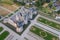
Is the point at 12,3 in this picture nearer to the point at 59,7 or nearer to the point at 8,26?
the point at 8,26

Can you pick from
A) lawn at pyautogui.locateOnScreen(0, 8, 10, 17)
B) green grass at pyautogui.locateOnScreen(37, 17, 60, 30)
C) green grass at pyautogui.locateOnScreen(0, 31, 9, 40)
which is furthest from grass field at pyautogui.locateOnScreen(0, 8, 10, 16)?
green grass at pyautogui.locateOnScreen(37, 17, 60, 30)

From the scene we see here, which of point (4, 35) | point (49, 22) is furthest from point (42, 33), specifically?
point (4, 35)

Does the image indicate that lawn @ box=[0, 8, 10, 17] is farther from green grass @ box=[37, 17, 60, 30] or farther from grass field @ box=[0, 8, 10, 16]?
green grass @ box=[37, 17, 60, 30]

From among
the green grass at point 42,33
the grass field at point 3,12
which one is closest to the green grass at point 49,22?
the green grass at point 42,33

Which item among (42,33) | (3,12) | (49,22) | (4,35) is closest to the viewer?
(4,35)

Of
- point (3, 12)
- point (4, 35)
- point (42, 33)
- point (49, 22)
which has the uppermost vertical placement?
point (3, 12)

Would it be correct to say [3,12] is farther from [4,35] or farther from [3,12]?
[4,35]

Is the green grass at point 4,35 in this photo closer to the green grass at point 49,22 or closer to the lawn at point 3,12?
the lawn at point 3,12

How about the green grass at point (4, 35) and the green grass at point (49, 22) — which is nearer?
the green grass at point (4, 35)

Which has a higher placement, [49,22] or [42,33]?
[49,22]

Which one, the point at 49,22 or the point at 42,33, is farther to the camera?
the point at 49,22

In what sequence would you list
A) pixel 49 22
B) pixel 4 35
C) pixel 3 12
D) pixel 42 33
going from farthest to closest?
pixel 3 12
pixel 49 22
pixel 42 33
pixel 4 35
